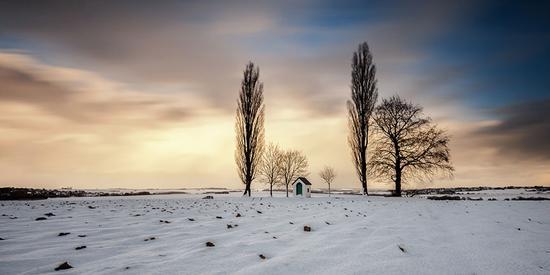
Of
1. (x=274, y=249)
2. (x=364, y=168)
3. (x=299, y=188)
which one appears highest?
(x=364, y=168)

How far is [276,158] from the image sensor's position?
53062mm

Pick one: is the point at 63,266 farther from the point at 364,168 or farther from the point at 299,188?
the point at 299,188

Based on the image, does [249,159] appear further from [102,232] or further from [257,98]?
[102,232]

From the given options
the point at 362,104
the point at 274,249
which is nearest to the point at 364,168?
the point at 362,104

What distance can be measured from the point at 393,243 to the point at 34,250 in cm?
543

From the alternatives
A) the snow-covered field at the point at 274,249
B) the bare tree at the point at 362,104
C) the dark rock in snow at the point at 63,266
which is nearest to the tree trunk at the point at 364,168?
the bare tree at the point at 362,104

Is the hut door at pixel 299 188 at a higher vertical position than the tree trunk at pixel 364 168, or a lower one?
lower

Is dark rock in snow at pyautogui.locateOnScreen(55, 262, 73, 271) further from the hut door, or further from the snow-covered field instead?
the hut door

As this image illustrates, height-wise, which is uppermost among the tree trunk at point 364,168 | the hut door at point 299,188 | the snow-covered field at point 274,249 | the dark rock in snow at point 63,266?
the tree trunk at point 364,168

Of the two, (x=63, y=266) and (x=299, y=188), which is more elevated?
(x=63, y=266)

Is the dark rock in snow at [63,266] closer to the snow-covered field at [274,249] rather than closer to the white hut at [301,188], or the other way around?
the snow-covered field at [274,249]

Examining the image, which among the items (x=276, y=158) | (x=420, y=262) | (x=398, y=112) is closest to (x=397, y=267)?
(x=420, y=262)

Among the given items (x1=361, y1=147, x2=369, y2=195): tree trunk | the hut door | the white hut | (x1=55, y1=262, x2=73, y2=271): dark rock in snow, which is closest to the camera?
(x1=55, y1=262, x2=73, y2=271): dark rock in snow

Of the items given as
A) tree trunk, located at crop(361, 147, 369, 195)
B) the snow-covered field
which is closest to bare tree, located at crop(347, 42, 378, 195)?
tree trunk, located at crop(361, 147, 369, 195)
